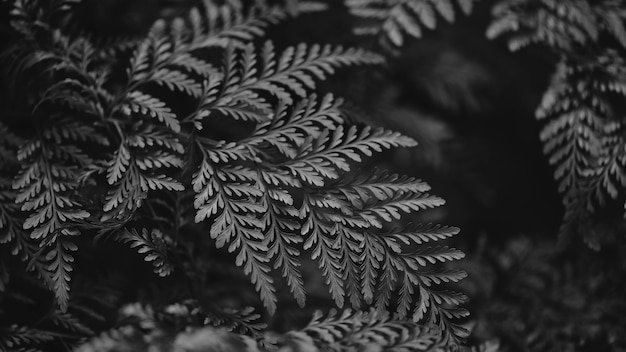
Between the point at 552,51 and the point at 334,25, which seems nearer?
the point at 552,51

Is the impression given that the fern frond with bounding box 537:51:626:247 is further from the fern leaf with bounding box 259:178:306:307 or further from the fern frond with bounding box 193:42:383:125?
the fern leaf with bounding box 259:178:306:307

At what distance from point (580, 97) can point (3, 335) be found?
1315 mm

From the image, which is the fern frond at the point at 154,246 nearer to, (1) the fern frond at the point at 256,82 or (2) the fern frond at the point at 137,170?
(2) the fern frond at the point at 137,170

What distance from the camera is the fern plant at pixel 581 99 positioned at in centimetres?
122

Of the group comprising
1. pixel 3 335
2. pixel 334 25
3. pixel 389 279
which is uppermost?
pixel 334 25

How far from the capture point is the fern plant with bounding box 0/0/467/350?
3.39 feet

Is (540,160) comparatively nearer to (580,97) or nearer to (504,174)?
(504,174)

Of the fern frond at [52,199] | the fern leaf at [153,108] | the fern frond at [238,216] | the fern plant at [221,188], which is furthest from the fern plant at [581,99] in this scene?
the fern frond at [52,199]

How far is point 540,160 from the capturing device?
82.0 inches

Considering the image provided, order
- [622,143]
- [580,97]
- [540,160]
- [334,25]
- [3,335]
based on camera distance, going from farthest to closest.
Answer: [540,160], [334,25], [580,97], [622,143], [3,335]

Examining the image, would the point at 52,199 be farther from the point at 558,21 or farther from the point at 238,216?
the point at 558,21

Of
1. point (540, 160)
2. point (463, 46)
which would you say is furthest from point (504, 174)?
point (463, 46)

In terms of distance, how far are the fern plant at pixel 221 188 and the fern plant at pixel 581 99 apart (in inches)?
14.2

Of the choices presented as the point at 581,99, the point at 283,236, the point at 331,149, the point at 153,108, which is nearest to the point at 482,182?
the point at 581,99
